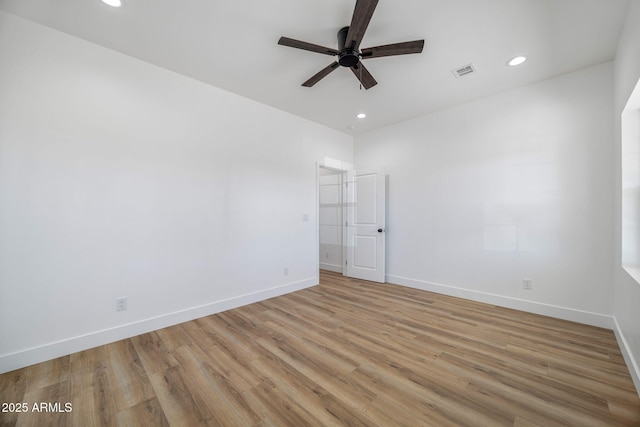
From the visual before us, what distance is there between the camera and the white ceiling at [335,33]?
6.33 feet

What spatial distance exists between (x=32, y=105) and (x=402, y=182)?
4571mm

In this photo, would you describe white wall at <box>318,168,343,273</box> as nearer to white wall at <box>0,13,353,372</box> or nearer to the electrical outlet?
white wall at <box>0,13,353,372</box>

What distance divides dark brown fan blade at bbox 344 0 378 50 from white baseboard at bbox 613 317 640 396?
10.1 ft

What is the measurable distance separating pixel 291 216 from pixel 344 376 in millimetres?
2530

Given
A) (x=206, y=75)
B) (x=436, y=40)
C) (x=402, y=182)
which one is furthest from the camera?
(x=402, y=182)

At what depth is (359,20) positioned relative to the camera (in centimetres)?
174

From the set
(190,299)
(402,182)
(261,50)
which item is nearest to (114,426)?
(190,299)

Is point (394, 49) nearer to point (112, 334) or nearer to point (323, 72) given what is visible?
point (323, 72)

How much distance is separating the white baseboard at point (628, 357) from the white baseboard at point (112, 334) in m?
3.57

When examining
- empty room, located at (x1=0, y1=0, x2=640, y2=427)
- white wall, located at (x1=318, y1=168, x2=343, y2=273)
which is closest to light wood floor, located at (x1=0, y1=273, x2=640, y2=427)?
empty room, located at (x1=0, y1=0, x2=640, y2=427)

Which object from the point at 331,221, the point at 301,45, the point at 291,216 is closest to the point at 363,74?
the point at 301,45

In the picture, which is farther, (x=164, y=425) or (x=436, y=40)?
(x=436, y=40)

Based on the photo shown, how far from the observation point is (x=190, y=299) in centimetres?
288

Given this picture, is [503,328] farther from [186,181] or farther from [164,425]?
[186,181]
